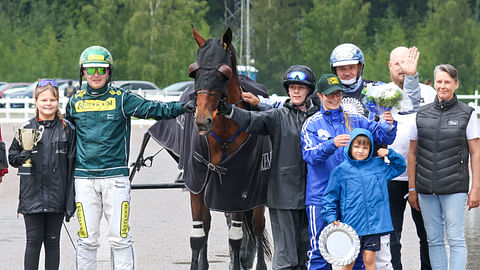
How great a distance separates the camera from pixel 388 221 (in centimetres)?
636

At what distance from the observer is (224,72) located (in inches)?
253

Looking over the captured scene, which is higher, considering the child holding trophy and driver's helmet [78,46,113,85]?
driver's helmet [78,46,113,85]

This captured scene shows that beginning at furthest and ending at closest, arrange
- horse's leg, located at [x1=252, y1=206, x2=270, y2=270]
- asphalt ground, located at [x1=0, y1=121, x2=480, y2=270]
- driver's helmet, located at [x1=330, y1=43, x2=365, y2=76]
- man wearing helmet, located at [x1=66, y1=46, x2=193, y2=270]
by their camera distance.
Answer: asphalt ground, located at [x1=0, y1=121, x2=480, y2=270] → horse's leg, located at [x1=252, y1=206, x2=270, y2=270] → driver's helmet, located at [x1=330, y1=43, x2=365, y2=76] → man wearing helmet, located at [x1=66, y1=46, x2=193, y2=270]

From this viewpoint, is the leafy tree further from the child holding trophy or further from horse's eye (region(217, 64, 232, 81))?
horse's eye (region(217, 64, 232, 81))

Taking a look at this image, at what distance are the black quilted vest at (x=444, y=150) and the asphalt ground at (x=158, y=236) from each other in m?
1.75

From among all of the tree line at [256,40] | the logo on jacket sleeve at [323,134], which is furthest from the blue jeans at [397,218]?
the tree line at [256,40]

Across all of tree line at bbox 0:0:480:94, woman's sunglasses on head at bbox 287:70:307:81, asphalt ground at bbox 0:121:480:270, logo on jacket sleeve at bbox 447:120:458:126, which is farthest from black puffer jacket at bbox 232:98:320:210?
tree line at bbox 0:0:480:94

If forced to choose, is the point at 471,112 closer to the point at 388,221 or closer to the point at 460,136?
the point at 460,136

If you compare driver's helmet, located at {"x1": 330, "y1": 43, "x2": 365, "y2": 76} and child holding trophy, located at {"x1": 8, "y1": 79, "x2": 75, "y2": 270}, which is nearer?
child holding trophy, located at {"x1": 8, "y1": 79, "x2": 75, "y2": 270}

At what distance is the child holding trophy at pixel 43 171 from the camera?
6.76 meters

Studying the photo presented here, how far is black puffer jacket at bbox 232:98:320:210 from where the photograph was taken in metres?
6.46

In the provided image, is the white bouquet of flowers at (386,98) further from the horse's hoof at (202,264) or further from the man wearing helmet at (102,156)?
the horse's hoof at (202,264)

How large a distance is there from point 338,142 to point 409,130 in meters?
1.21

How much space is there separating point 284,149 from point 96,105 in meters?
1.49
